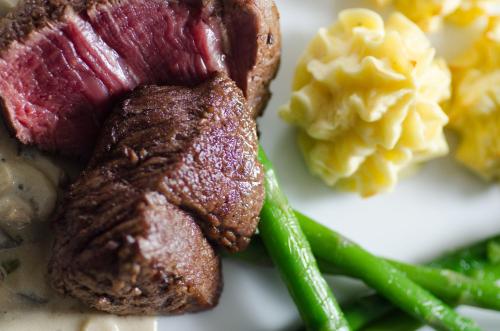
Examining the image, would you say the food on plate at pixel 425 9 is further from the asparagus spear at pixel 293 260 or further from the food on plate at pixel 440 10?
the asparagus spear at pixel 293 260

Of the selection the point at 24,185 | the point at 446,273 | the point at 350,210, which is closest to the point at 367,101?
the point at 350,210

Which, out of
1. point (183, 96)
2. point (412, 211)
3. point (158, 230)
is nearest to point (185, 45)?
point (183, 96)

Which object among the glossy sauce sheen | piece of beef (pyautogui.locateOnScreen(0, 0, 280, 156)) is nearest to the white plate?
piece of beef (pyautogui.locateOnScreen(0, 0, 280, 156))

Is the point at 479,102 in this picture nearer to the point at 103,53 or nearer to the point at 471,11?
the point at 471,11

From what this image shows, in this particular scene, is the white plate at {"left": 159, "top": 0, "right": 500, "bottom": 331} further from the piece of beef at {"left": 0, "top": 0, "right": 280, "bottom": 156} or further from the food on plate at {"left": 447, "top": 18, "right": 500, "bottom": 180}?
the piece of beef at {"left": 0, "top": 0, "right": 280, "bottom": 156}

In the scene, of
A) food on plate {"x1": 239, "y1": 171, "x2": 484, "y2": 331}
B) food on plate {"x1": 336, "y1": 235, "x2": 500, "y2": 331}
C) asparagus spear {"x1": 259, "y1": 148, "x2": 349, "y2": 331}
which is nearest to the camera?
asparagus spear {"x1": 259, "y1": 148, "x2": 349, "y2": 331}

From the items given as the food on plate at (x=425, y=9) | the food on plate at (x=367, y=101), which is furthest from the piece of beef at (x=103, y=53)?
the food on plate at (x=425, y=9)

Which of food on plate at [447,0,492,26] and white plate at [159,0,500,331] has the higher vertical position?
food on plate at [447,0,492,26]
